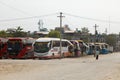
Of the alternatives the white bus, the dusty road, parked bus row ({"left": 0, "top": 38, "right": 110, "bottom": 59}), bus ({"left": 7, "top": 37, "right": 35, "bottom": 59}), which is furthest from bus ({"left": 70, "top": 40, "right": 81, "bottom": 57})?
the dusty road

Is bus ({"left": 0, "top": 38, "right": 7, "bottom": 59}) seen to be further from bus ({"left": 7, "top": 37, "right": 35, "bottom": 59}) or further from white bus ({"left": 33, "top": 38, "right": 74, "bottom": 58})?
white bus ({"left": 33, "top": 38, "right": 74, "bottom": 58})

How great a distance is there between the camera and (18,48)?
50938mm

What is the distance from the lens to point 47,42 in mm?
50938

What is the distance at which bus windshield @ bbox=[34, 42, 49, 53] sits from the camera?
51.0 m

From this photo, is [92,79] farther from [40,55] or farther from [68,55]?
[68,55]

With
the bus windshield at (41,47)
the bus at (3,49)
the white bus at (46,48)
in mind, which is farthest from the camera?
the bus at (3,49)

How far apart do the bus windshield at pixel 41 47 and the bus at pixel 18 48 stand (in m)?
0.71

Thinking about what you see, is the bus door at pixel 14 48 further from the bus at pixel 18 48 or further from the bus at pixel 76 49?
the bus at pixel 76 49

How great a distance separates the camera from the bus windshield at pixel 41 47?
51.0 meters

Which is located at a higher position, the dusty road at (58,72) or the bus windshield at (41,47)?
the bus windshield at (41,47)

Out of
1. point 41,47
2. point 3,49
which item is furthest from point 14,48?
point 41,47

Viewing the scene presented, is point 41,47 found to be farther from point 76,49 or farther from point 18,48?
point 76,49

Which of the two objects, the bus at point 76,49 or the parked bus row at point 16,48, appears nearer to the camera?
the parked bus row at point 16,48

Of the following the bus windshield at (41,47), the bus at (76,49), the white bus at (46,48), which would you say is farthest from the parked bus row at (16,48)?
the bus at (76,49)
